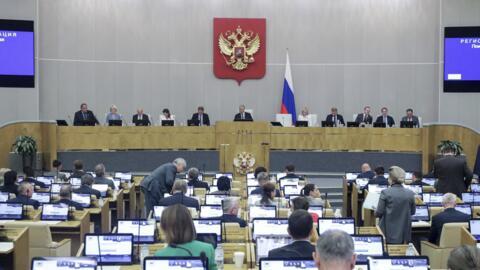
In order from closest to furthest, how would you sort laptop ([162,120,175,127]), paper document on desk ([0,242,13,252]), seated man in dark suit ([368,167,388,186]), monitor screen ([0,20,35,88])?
paper document on desk ([0,242,13,252]) → seated man in dark suit ([368,167,388,186]) → laptop ([162,120,175,127]) → monitor screen ([0,20,35,88])

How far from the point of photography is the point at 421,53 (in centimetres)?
2462

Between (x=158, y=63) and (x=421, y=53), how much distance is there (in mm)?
8596

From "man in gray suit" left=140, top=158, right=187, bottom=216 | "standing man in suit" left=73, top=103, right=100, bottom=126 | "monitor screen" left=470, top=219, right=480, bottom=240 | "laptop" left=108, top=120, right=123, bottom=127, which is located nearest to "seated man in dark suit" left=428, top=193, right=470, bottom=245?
"monitor screen" left=470, top=219, right=480, bottom=240

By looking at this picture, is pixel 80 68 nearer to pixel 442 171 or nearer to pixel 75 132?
pixel 75 132

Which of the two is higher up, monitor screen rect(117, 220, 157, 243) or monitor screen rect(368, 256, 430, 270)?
monitor screen rect(368, 256, 430, 270)

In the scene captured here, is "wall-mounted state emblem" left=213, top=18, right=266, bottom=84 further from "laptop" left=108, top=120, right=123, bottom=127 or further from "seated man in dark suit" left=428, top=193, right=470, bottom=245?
"seated man in dark suit" left=428, top=193, right=470, bottom=245

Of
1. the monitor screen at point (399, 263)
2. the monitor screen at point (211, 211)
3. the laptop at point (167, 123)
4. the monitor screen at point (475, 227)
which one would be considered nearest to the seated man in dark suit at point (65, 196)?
the monitor screen at point (211, 211)

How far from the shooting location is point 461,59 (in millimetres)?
22875

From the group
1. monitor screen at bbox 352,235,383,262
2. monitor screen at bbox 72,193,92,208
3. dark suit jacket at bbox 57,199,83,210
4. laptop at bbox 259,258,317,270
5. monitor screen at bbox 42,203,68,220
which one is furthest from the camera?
monitor screen at bbox 72,193,92,208

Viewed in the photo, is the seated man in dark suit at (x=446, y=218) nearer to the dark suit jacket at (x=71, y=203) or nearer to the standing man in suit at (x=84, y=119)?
the dark suit jacket at (x=71, y=203)

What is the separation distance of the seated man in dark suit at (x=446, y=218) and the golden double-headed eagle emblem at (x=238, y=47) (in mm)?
15549

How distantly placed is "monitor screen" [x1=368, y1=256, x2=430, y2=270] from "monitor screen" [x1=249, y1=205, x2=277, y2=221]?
13.4 feet

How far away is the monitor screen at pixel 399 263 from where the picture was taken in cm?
611

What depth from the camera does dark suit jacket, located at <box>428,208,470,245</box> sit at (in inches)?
383
